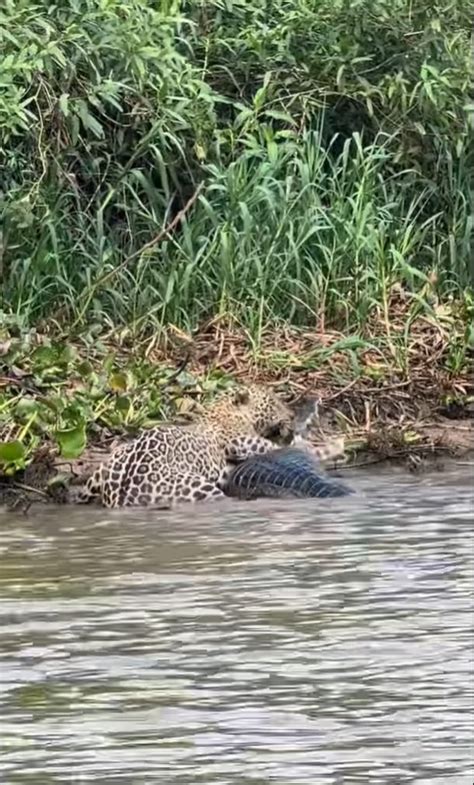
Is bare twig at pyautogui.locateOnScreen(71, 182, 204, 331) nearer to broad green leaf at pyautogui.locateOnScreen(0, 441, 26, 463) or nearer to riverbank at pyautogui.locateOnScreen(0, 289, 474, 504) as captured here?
riverbank at pyautogui.locateOnScreen(0, 289, 474, 504)

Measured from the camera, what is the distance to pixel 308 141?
35.6 ft

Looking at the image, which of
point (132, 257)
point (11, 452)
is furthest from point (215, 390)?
point (11, 452)

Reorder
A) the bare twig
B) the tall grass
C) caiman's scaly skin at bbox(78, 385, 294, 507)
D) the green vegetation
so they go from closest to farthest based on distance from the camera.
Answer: caiman's scaly skin at bbox(78, 385, 294, 507) < the bare twig < the green vegetation < the tall grass

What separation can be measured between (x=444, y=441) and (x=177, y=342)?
1.66m

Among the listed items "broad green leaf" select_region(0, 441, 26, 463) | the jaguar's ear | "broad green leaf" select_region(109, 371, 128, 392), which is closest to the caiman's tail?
the jaguar's ear

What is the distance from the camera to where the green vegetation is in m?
10.1

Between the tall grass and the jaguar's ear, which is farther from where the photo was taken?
the tall grass

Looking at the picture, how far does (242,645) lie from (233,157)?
5.80m

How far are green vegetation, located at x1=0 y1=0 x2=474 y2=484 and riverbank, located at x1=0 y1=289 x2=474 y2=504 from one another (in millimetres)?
30

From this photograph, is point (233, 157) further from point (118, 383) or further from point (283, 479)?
point (283, 479)

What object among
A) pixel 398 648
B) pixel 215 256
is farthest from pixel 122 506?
pixel 398 648

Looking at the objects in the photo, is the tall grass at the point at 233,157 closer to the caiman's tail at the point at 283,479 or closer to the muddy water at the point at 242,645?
the caiman's tail at the point at 283,479

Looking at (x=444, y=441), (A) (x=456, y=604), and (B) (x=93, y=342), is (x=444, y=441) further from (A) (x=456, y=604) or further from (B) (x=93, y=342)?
(A) (x=456, y=604)

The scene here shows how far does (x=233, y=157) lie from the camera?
10953mm
